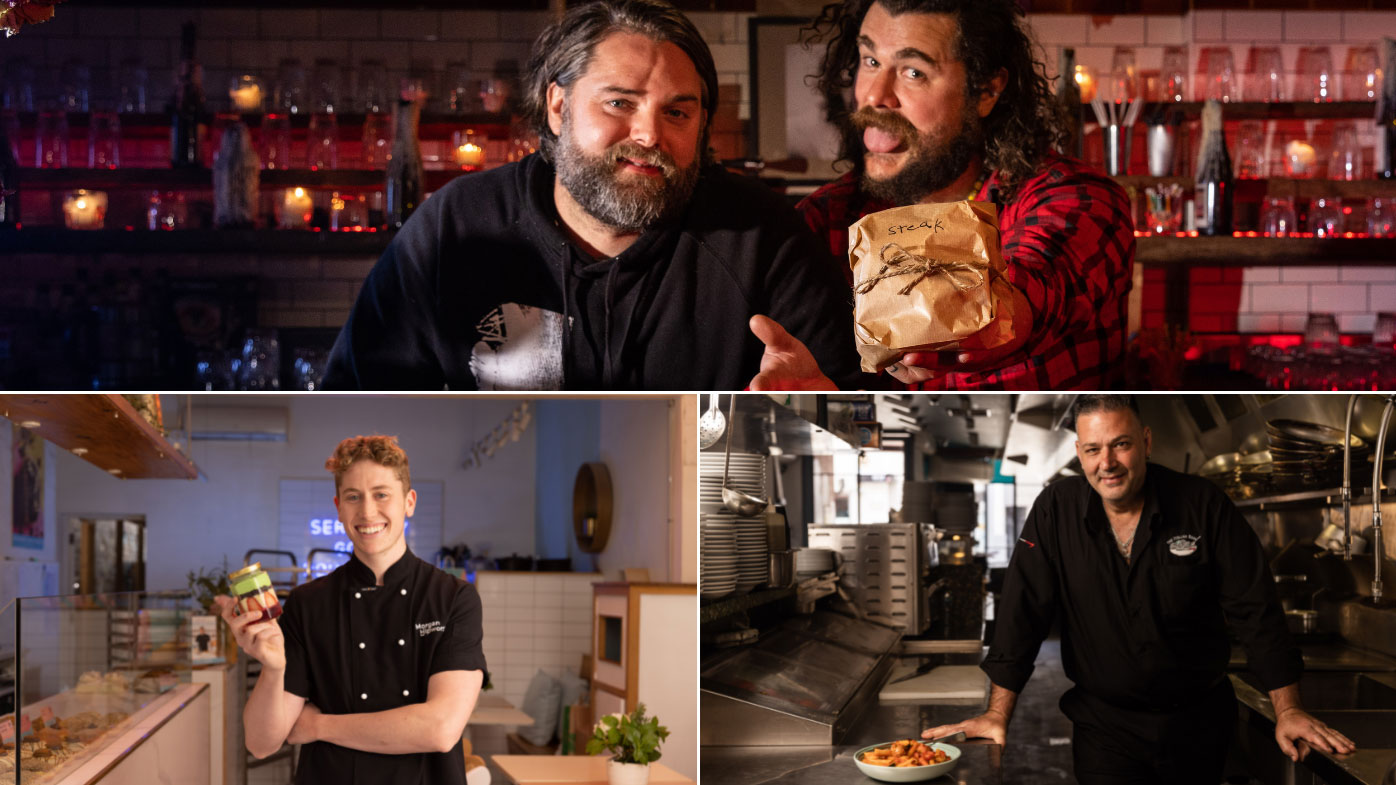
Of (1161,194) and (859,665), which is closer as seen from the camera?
(859,665)

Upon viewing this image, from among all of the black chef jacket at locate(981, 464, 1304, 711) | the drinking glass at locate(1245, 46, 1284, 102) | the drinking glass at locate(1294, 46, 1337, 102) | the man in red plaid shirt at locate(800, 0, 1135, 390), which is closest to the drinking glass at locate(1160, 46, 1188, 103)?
the drinking glass at locate(1245, 46, 1284, 102)

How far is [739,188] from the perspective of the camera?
1.97 metres

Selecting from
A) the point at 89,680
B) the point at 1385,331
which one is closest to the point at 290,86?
the point at 89,680

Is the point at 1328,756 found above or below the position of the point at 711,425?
below

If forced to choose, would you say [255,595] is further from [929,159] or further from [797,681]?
[929,159]

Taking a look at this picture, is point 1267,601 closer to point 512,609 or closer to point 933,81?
point 933,81

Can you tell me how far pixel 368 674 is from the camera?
1.66 m

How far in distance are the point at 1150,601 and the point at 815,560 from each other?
0.48 metres

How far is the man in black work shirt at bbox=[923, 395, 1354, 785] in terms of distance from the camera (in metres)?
1.70

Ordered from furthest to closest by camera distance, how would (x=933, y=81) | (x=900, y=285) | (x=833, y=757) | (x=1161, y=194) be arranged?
1. (x=1161, y=194)
2. (x=933, y=81)
3. (x=833, y=757)
4. (x=900, y=285)

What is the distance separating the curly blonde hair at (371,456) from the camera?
1.74m

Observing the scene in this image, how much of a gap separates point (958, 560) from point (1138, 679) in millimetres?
298

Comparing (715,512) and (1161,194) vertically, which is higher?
(1161,194)

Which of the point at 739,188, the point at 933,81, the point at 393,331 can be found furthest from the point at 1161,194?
the point at 393,331
